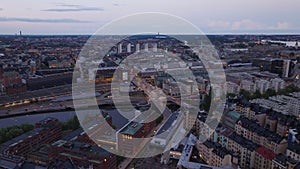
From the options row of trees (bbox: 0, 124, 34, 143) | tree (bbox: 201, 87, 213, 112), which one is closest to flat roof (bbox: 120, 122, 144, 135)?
tree (bbox: 201, 87, 213, 112)

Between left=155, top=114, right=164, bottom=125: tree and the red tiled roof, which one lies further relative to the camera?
left=155, top=114, right=164, bottom=125: tree

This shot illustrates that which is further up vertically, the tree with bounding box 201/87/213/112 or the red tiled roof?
the tree with bounding box 201/87/213/112

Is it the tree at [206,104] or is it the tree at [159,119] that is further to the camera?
the tree at [206,104]

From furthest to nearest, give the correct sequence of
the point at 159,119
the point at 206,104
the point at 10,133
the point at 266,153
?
the point at 206,104, the point at 159,119, the point at 10,133, the point at 266,153

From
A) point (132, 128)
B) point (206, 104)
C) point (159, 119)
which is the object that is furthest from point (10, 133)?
point (206, 104)

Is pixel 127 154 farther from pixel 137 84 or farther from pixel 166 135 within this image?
pixel 137 84

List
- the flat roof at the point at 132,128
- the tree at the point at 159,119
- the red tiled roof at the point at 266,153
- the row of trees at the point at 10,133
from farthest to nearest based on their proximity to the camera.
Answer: the tree at the point at 159,119 < the row of trees at the point at 10,133 < the flat roof at the point at 132,128 < the red tiled roof at the point at 266,153

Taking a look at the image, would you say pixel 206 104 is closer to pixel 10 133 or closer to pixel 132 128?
pixel 132 128

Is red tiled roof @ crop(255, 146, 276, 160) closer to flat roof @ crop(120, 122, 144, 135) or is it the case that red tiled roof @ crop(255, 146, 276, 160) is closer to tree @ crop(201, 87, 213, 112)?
flat roof @ crop(120, 122, 144, 135)

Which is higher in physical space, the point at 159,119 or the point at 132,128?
the point at 132,128

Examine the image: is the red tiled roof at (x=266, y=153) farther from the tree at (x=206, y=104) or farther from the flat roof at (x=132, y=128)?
the tree at (x=206, y=104)

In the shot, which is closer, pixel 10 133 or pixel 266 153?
pixel 266 153

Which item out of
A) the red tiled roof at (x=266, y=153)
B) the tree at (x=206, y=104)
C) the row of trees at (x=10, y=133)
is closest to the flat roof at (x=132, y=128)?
the tree at (x=206, y=104)

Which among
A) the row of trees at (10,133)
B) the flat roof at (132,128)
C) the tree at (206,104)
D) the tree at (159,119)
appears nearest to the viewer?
the flat roof at (132,128)
